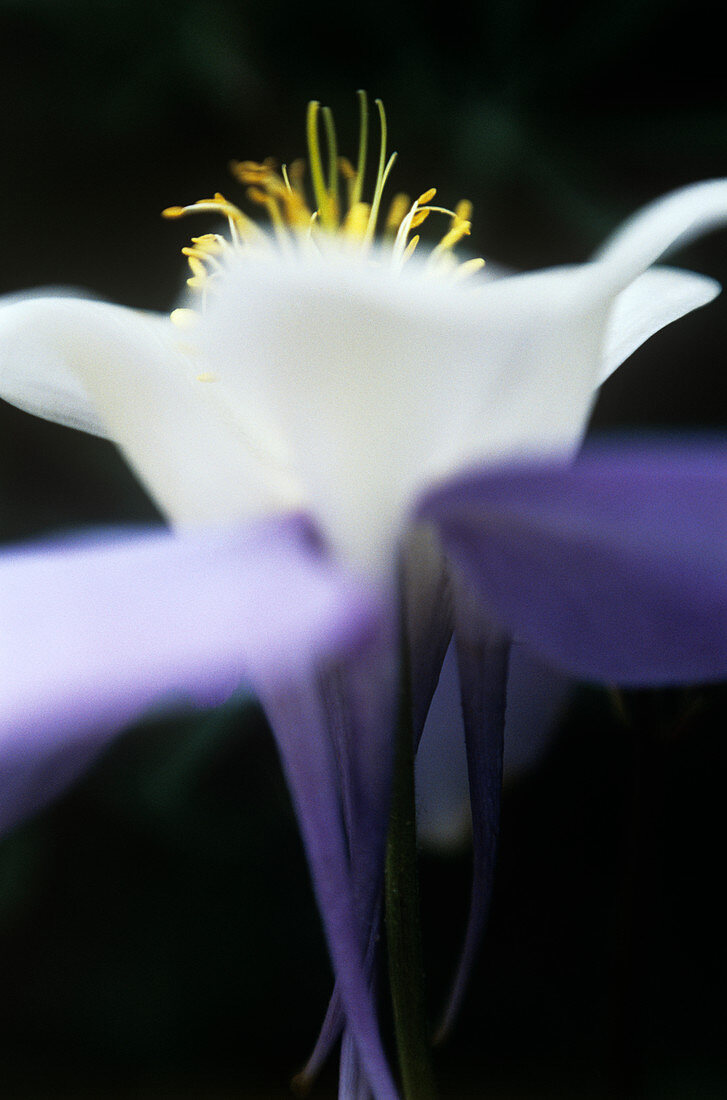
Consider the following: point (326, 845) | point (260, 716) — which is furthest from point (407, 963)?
point (260, 716)

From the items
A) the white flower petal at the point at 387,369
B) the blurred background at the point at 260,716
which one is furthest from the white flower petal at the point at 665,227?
the blurred background at the point at 260,716

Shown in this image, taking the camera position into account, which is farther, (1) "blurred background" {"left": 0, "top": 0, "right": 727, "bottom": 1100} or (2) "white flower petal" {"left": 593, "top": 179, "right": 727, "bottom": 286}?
(1) "blurred background" {"left": 0, "top": 0, "right": 727, "bottom": 1100}

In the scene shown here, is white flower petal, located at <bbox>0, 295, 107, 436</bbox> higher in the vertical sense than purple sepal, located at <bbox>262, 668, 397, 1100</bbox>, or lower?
higher

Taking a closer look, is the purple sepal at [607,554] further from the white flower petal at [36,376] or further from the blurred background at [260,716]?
the blurred background at [260,716]

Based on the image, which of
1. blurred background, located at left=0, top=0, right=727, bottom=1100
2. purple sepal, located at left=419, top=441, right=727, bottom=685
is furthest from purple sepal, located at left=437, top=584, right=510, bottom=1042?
blurred background, located at left=0, top=0, right=727, bottom=1100

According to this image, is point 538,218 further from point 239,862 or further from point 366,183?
point 239,862

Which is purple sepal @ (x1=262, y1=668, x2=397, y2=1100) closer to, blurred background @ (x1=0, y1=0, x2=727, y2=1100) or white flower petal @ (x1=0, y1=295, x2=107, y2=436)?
white flower petal @ (x1=0, y1=295, x2=107, y2=436)

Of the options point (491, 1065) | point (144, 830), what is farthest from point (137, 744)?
point (491, 1065)
